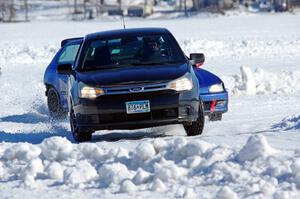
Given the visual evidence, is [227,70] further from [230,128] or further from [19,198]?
[19,198]

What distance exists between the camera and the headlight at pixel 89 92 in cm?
1066

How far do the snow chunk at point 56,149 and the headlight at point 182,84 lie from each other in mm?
2052

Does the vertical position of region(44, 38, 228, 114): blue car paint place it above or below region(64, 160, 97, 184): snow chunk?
below

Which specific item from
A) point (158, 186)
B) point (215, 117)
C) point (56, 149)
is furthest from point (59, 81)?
point (158, 186)

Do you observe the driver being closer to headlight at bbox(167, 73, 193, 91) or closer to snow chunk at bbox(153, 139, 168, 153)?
headlight at bbox(167, 73, 193, 91)

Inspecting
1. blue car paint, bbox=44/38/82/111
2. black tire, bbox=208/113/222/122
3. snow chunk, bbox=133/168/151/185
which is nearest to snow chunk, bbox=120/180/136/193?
snow chunk, bbox=133/168/151/185

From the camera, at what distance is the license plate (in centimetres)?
1055

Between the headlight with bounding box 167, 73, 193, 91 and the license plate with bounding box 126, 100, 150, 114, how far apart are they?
1.12 ft

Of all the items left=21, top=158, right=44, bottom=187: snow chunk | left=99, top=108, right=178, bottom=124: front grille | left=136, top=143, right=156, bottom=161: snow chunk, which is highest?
left=136, top=143, right=156, bottom=161: snow chunk

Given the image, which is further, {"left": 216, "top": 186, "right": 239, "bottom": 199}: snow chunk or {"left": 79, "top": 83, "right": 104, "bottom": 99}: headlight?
{"left": 79, "top": 83, "right": 104, "bottom": 99}: headlight

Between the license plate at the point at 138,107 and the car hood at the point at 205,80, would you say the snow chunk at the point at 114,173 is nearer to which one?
the license plate at the point at 138,107

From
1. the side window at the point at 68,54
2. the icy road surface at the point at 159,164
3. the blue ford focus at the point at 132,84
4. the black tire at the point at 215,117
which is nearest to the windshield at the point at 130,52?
the blue ford focus at the point at 132,84

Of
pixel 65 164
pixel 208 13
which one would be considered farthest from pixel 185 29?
pixel 65 164

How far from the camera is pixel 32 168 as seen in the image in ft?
26.9
